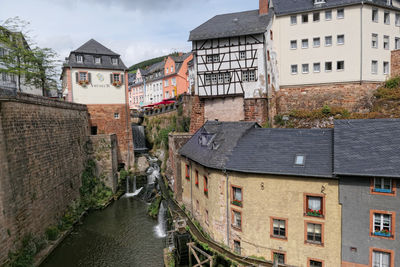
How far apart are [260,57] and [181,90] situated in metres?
26.3

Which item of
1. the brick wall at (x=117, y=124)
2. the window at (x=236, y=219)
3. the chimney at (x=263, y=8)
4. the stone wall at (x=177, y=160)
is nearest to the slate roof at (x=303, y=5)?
the chimney at (x=263, y=8)

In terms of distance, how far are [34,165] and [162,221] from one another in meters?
9.59

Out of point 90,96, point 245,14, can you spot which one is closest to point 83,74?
point 90,96

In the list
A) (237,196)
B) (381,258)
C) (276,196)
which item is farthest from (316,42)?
(381,258)

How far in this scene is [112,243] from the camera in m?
18.4

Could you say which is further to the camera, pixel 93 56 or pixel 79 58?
pixel 93 56

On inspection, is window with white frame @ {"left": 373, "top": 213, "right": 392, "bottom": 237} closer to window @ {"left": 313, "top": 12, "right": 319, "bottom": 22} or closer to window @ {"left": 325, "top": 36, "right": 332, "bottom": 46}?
window @ {"left": 325, "top": 36, "right": 332, "bottom": 46}

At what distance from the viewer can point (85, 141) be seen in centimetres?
2666

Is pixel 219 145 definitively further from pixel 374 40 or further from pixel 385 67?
pixel 385 67

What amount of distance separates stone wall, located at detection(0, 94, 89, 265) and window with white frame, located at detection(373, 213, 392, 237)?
16.2 m

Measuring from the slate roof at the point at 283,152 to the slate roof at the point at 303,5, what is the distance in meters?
15.7

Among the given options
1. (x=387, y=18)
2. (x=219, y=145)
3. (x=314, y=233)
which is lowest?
(x=314, y=233)

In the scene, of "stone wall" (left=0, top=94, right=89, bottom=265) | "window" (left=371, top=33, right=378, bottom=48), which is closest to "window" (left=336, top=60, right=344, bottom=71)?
"window" (left=371, top=33, right=378, bottom=48)

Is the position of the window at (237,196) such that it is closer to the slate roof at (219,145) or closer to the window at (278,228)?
the slate roof at (219,145)
